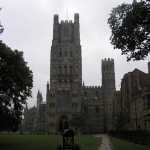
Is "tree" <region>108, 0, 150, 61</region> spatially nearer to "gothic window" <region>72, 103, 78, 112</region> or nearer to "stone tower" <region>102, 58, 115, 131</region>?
"gothic window" <region>72, 103, 78, 112</region>

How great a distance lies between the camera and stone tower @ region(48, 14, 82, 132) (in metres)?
137

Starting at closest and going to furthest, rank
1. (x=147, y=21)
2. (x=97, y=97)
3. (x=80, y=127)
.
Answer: (x=147, y=21) → (x=80, y=127) → (x=97, y=97)

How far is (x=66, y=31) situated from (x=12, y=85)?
10665 centimetres

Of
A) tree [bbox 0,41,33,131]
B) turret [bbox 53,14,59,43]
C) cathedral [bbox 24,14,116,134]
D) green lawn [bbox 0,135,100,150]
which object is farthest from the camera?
turret [bbox 53,14,59,43]

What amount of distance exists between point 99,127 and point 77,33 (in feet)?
129

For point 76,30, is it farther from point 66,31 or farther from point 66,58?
point 66,58

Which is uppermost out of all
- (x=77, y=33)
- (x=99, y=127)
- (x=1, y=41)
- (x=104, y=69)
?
(x=77, y=33)

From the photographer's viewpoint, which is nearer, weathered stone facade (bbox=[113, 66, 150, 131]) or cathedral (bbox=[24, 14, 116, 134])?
weathered stone facade (bbox=[113, 66, 150, 131])

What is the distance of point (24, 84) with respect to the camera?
47.3 m

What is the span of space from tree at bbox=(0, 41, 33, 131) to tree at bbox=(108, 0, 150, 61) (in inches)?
900

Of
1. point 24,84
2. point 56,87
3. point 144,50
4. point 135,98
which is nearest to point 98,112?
point 56,87

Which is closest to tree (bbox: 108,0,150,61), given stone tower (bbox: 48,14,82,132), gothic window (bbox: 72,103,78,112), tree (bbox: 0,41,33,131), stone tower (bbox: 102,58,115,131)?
tree (bbox: 0,41,33,131)

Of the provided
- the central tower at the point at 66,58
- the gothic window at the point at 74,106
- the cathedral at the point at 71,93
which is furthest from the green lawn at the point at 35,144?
the central tower at the point at 66,58

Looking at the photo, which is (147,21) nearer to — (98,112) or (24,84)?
(24,84)
